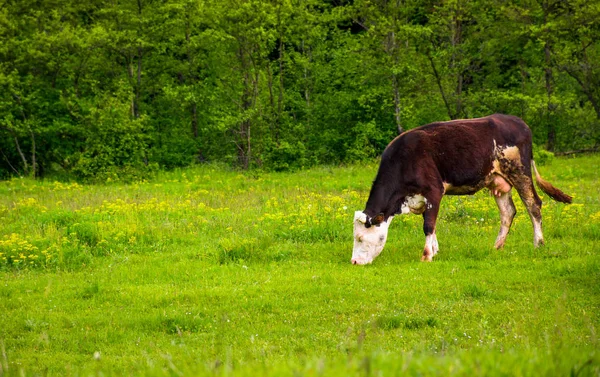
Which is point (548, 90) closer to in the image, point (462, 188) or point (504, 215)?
point (504, 215)

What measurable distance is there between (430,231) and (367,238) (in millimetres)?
1102

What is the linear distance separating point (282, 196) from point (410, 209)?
735 centimetres

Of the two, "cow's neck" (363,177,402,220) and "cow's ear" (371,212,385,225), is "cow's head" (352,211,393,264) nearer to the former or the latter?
"cow's ear" (371,212,385,225)

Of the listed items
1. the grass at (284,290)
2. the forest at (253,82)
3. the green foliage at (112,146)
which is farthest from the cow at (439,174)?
the forest at (253,82)

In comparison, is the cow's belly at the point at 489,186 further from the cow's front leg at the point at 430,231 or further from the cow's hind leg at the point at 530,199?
the cow's front leg at the point at 430,231

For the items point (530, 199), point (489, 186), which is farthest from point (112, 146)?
point (530, 199)

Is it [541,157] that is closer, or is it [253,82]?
[541,157]

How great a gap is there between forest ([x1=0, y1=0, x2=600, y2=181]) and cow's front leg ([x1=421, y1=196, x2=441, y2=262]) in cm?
1692

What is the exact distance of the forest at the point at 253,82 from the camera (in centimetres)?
2944

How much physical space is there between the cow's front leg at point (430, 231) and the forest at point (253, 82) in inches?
666

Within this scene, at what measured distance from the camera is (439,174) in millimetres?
13055

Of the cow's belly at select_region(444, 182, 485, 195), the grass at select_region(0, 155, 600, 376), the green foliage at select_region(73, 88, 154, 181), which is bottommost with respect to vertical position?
the green foliage at select_region(73, 88, 154, 181)

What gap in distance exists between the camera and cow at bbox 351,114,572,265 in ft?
41.9

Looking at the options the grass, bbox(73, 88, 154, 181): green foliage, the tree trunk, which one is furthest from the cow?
the tree trunk
